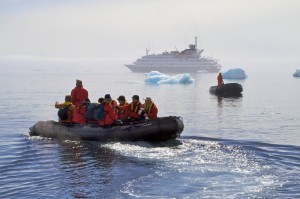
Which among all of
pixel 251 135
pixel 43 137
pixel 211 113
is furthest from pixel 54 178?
pixel 211 113

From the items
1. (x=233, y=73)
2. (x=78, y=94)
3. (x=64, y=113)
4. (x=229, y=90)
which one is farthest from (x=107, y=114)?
(x=233, y=73)

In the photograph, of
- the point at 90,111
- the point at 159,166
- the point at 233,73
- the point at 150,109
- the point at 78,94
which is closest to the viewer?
the point at 159,166

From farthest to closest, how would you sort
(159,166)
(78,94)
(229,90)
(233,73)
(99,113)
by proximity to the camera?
(233,73), (229,90), (78,94), (99,113), (159,166)

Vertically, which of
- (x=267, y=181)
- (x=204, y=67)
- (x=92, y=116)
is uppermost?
(x=204, y=67)

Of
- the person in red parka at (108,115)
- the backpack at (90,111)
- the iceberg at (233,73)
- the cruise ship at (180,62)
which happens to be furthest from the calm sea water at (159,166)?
the cruise ship at (180,62)

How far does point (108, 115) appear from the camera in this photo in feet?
50.6

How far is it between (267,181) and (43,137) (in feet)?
31.2

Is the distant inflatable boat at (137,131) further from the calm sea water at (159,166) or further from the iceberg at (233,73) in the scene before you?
the iceberg at (233,73)

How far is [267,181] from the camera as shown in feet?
34.5

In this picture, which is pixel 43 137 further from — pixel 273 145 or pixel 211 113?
pixel 211 113

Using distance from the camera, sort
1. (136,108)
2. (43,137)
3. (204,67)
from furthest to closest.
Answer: (204,67)
(43,137)
(136,108)

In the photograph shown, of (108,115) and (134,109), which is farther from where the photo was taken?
(134,109)

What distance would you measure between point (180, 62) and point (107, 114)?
348ft

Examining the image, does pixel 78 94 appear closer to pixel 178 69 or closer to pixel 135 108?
pixel 135 108
